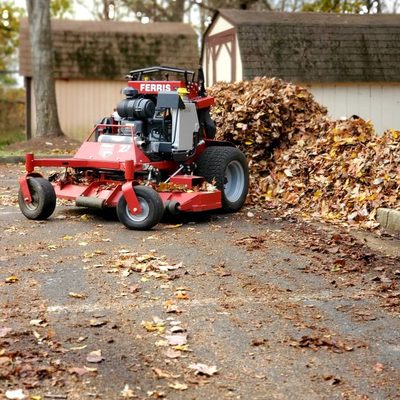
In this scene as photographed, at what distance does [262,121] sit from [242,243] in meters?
4.73

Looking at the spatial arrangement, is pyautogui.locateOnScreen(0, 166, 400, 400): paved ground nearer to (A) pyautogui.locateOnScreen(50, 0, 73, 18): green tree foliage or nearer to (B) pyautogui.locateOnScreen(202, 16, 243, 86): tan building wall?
(B) pyautogui.locateOnScreen(202, 16, 243, 86): tan building wall

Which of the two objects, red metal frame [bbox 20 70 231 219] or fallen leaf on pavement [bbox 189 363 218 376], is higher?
red metal frame [bbox 20 70 231 219]

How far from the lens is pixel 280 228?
10188mm

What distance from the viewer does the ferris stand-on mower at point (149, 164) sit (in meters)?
10.1

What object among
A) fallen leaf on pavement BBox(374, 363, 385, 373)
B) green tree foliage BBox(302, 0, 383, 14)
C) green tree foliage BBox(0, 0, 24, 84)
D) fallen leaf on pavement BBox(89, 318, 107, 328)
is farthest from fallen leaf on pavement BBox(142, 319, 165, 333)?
green tree foliage BBox(0, 0, 24, 84)

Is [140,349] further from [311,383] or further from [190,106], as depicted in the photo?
[190,106]

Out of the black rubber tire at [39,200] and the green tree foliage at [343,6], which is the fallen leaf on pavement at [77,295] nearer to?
the black rubber tire at [39,200]

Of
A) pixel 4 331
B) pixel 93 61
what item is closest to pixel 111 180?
pixel 4 331

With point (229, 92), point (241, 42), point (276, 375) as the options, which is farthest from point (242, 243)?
point (241, 42)

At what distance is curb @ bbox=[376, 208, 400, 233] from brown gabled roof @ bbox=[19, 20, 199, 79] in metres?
18.8

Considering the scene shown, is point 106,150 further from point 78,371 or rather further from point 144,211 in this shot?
point 78,371

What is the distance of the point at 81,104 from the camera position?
91.3ft

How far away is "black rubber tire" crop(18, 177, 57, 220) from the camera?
33.5 ft

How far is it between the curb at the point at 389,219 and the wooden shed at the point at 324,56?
1324 centimetres
